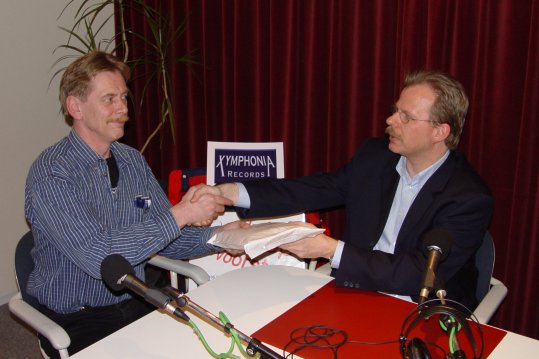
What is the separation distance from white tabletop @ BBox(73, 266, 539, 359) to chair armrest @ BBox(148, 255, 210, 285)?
133 millimetres

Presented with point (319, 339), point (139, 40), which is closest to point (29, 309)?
point (319, 339)

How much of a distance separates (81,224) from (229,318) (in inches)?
27.0

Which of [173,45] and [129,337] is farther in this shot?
[173,45]

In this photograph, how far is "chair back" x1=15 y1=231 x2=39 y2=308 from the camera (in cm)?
223

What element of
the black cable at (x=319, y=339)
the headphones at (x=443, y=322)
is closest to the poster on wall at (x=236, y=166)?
the black cable at (x=319, y=339)

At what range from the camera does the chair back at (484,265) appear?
2.31 m

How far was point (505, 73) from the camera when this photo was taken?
9.62ft

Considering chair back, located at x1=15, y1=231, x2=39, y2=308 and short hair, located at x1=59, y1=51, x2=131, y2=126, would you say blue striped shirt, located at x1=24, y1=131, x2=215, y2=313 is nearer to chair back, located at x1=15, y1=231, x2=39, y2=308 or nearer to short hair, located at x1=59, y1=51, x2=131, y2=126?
chair back, located at x1=15, y1=231, x2=39, y2=308

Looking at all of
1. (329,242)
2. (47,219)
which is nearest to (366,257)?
(329,242)

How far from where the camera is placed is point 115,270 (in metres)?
1.39

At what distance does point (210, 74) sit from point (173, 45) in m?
0.38

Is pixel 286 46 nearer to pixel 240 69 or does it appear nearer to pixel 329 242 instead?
pixel 240 69

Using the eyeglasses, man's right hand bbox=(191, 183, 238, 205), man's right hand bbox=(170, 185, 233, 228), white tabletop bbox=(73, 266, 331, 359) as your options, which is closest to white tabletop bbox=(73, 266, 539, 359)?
white tabletop bbox=(73, 266, 331, 359)

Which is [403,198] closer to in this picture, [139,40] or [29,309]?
[29,309]
